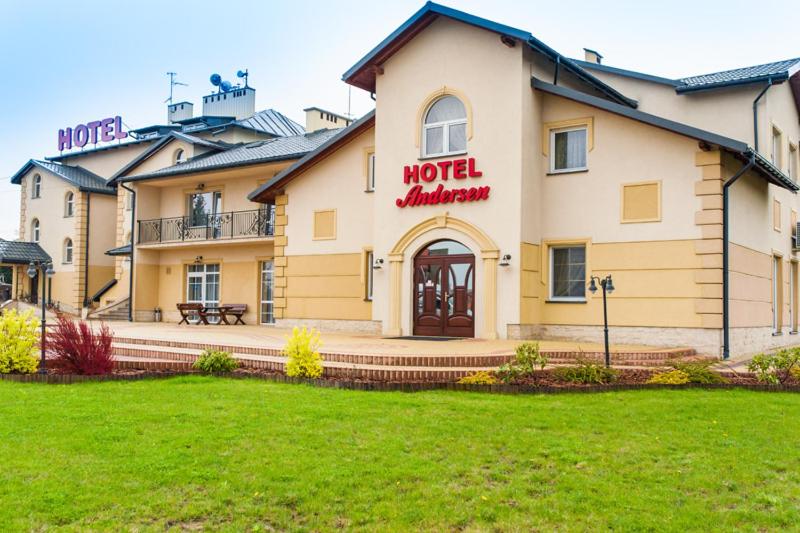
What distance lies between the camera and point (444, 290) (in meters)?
17.6

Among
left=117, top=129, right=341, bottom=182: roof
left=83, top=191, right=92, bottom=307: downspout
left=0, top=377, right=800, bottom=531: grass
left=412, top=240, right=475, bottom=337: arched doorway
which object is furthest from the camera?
left=83, top=191, right=92, bottom=307: downspout

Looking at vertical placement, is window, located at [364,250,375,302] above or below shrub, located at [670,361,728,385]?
above

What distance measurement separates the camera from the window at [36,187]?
35344 mm

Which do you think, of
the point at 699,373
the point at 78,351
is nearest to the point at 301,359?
the point at 78,351

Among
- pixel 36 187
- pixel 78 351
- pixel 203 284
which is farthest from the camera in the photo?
pixel 36 187

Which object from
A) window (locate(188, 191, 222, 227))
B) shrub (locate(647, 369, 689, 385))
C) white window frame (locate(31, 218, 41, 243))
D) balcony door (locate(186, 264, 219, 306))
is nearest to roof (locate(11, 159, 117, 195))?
white window frame (locate(31, 218, 41, 243))

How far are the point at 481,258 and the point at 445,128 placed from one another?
3.19 metres

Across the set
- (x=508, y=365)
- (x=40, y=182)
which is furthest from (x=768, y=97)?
(x=40, y=182)

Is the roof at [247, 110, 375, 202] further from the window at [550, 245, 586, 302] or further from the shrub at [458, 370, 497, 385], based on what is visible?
the shrub at [458, 370, 497, 385]

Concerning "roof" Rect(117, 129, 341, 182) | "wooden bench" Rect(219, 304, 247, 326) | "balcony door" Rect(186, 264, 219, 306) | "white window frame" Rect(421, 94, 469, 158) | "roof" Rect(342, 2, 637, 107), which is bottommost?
"wooden bench" Rect(219, 304, 247, 326)

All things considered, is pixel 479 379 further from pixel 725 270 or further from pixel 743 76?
pixel 743 76

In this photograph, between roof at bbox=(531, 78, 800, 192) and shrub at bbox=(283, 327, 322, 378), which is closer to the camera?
shrub at bbox=(283, 327, 322, 378)

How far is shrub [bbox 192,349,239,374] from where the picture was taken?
37.3ft

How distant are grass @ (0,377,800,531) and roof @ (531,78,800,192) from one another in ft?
22.8
